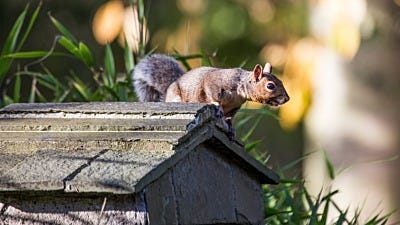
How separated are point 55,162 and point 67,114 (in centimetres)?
38

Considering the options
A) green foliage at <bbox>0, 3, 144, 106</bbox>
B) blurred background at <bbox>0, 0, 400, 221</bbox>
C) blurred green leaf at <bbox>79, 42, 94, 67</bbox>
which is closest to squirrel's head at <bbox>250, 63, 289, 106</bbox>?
green foliage at <bbox>0, 3, 144, 106</bbox>

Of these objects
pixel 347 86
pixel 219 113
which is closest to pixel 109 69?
pixel 219 113

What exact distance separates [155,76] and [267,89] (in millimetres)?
575

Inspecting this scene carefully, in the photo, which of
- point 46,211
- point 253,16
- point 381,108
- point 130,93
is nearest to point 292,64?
point 381,108

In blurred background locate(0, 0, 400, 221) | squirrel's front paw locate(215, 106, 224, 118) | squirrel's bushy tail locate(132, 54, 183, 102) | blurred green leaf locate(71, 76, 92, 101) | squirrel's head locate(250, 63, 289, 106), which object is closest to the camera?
squirrel's front paw locate(215, 106, 224, 118)

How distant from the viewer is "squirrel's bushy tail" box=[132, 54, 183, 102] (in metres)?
4.14

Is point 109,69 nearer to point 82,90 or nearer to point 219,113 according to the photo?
point 82,90

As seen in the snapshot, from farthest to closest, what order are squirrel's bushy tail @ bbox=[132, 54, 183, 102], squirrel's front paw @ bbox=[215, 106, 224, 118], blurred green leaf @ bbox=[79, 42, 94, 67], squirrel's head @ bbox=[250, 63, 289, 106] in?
1. blurred green leaf @ bbox=[79, 42, 94, 67]
2. squirrel's bushy tail @ bbox=[132, 54, 183, 102]
3. squirrel's head @ bbox=[250, 63, 289, 106]
4. squirrel's front paw @ bbox=[215, 106, 224, 118]

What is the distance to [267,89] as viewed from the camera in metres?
3.71

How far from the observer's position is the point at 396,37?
8656mm

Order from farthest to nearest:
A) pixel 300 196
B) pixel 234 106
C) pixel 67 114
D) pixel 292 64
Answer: pixel 292 64 < pixel 300 196 < pixel 234 106 < pixel 67 114

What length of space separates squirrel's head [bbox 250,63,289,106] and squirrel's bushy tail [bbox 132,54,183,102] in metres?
0.47

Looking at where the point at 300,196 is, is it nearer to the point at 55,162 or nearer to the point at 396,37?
the point at 55,162

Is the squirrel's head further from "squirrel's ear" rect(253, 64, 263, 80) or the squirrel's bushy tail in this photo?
the squirrel's bushy tail
